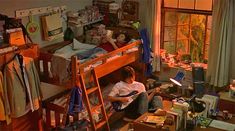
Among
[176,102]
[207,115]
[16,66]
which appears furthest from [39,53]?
[207,115]

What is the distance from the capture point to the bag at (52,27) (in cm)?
530

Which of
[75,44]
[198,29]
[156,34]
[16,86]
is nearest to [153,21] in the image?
[156,34]

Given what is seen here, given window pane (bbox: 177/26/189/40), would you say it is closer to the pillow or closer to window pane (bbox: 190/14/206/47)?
window pane (bbox: 190/14/206/47)

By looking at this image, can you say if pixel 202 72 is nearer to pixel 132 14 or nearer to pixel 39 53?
pixel 132 14

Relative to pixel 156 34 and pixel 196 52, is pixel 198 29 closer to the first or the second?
pixel 196 52

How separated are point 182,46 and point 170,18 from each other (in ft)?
1.72

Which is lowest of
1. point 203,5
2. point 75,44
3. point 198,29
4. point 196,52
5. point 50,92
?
point 50,92

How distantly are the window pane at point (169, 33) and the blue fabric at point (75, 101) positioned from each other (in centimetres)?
230

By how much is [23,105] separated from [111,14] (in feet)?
8.44

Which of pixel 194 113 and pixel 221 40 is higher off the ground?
pixel 221 40

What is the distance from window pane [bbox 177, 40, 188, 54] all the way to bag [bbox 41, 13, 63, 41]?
202 cm

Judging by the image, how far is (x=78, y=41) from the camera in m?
5.66

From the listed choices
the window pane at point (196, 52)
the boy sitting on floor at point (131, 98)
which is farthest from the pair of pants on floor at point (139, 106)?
the window pane at point (196, 52)

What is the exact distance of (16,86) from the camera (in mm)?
4176
